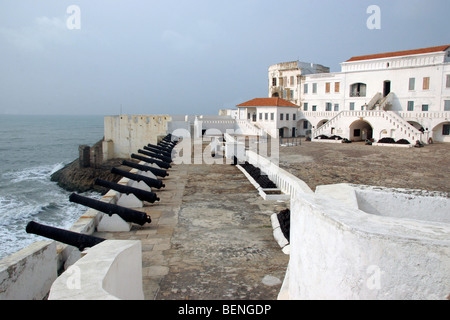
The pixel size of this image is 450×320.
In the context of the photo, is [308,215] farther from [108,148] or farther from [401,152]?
[108,148]

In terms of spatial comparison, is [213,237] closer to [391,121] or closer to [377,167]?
[377,167]

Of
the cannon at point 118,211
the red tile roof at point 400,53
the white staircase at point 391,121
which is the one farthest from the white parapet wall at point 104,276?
the red tile roof at point 400,53

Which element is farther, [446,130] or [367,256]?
[446,130]

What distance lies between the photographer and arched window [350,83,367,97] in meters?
39.8

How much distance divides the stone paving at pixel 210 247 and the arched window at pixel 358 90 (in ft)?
107

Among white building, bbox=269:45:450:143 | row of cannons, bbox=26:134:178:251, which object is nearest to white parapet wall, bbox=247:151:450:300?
row of cannons, bbox=26:134:178:251

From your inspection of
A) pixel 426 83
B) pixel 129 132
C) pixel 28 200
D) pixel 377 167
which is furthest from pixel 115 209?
pixel 426 83

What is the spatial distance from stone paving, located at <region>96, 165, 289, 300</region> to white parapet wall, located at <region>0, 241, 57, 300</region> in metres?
1.48

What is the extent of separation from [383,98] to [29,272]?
38.1 meters

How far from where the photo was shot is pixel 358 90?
40.3 m

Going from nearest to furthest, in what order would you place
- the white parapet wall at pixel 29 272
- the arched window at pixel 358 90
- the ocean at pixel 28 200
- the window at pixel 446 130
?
the white parapet wall at pixel 29 272
the ocean at pixel 28 200
the window at pixel 446 130
the arched window at pixel 358 90

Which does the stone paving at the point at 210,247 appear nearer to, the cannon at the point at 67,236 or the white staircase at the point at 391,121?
the cannon at the point at 67,236

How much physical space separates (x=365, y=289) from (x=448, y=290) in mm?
589

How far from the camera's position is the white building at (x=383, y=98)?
33.3 metres
